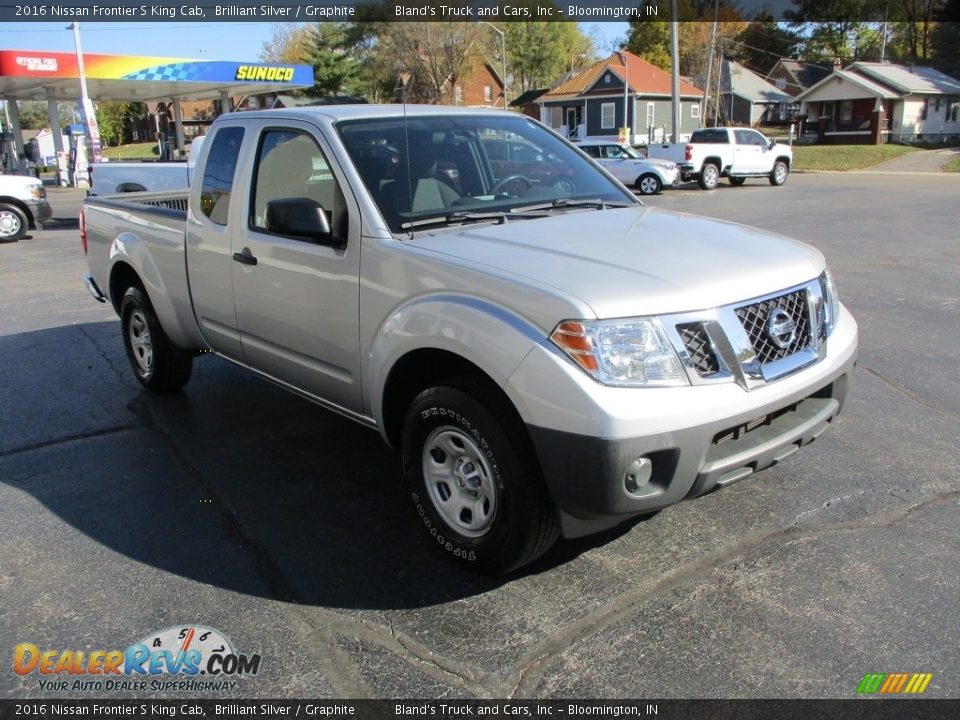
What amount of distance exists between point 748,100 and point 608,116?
19.7 m

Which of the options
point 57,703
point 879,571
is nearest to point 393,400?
point 57,703

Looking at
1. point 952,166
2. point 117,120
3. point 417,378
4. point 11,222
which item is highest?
point 117,120

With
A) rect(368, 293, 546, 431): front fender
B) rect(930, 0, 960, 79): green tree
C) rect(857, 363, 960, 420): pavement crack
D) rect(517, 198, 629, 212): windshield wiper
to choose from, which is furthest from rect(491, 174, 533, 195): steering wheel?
rect(930, 0, 960, 79): green tree

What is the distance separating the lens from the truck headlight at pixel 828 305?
3531mm

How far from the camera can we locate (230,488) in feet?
14.3

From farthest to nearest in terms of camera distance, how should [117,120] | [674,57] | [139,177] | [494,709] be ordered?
[117,120] → [674,57] → [139,177] → [494,709]

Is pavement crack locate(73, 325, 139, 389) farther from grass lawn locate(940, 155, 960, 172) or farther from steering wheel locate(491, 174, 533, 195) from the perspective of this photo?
grass lawn locate(940, 155, 960, 172)

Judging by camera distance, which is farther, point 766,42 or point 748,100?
point 766,42

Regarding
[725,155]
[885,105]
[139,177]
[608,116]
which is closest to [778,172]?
[725,155]

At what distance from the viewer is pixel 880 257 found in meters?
11.4

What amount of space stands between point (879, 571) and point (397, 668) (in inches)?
79.8

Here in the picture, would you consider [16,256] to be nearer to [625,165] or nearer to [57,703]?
[57,703]

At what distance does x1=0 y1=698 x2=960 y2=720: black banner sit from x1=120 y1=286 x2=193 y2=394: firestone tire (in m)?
3.19

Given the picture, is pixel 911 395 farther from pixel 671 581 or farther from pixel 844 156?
pixel 844 156
